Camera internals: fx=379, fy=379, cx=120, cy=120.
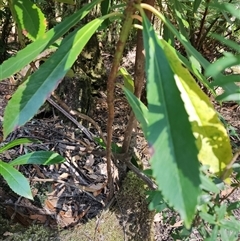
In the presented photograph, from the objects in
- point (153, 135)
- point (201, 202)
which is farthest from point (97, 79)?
point (153, 135)

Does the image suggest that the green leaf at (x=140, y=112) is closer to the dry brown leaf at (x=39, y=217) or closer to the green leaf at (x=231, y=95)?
the green leaf at (x=231, y=95)

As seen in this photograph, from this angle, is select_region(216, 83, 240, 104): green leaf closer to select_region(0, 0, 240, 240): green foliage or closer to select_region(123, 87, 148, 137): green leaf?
select_region(0, 0, 240, 240): green foliage

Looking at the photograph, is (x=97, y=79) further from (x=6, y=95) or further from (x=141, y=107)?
(x=141, y=107)

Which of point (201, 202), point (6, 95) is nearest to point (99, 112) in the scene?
point (6, 95)

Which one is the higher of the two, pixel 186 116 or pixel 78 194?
pixel 186 116

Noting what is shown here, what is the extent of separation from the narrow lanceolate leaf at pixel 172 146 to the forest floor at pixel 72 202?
57 cm

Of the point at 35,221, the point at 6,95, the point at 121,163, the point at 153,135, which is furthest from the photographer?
the point at 6,95

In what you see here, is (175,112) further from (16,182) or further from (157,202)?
(16,182)

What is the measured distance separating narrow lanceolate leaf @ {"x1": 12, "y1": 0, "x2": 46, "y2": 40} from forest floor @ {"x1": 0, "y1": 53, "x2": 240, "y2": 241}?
446mm

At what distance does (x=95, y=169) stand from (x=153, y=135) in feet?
2.95

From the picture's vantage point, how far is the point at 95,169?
1479mm

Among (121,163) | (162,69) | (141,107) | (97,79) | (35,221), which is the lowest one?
(35,221)

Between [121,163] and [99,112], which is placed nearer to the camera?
[121,163]

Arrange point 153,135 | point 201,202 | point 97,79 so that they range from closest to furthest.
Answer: point 153,135 < point 201,202 < point 97,79
